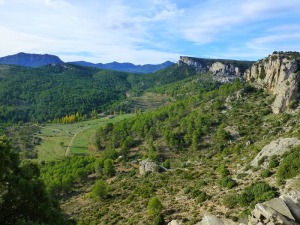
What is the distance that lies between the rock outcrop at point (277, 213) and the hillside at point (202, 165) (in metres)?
0.09

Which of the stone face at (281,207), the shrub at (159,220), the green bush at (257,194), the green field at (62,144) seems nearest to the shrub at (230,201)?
the green bush at (257,194)

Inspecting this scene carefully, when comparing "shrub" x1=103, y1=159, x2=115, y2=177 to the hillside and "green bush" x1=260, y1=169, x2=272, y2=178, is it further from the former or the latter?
"green bush" x1=260, y1=169, x2=272, y2=178

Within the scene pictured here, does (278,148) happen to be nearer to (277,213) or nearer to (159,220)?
(159,220)

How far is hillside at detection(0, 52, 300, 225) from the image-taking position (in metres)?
43.3

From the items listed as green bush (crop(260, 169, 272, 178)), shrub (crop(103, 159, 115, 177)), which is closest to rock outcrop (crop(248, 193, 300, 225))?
green bush (crop(260, 169, 272, 178))

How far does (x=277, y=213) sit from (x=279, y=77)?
312ft

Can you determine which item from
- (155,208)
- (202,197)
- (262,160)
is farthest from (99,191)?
(262,160)

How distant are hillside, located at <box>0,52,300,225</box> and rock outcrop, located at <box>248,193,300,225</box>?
0.09 m

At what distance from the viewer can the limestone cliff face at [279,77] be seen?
96.2m

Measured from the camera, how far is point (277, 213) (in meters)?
25.2

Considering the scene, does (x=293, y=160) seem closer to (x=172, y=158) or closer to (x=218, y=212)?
(x=218, y=212)

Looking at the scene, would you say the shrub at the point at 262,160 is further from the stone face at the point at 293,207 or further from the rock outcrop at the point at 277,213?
the rock outcrop at the point at 277,213

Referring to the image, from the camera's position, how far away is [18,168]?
28609 mm

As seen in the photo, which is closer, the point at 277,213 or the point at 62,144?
the point at 277,213
